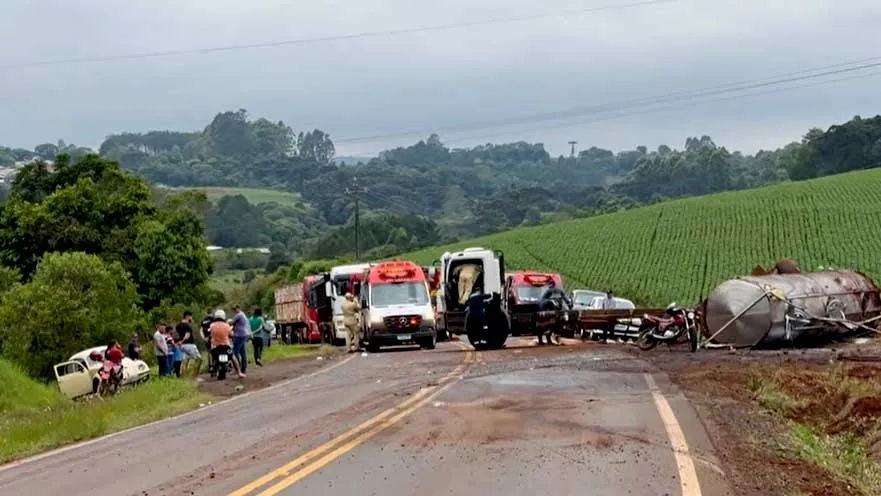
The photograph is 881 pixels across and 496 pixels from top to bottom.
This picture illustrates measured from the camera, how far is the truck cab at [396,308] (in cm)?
3512

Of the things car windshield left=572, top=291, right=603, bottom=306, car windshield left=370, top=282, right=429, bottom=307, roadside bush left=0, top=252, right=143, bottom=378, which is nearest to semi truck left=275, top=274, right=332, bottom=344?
roadside bush left=0, top=252, right=143, bottom=378

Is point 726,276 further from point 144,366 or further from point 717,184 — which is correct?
point 717,184

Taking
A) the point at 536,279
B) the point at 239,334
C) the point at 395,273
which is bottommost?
the point at 239,334

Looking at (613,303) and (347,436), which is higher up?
(347,436)

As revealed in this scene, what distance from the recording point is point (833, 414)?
55.2 feet

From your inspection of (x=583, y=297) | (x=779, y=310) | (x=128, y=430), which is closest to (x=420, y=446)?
(x=128, y=430)

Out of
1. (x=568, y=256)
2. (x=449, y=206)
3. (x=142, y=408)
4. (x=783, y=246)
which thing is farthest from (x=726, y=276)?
(x=449, y=206)

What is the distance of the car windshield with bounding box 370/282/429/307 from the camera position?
3556 cm

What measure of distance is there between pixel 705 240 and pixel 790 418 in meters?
66.2

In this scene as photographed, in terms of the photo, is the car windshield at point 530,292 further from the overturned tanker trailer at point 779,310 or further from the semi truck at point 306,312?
the semi truck at point 306,312

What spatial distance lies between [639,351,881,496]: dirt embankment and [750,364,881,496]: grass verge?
1cm

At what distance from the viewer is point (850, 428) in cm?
1555

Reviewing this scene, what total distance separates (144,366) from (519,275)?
13.1 meters

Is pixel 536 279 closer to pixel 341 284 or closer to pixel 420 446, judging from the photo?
pixel 341 284
